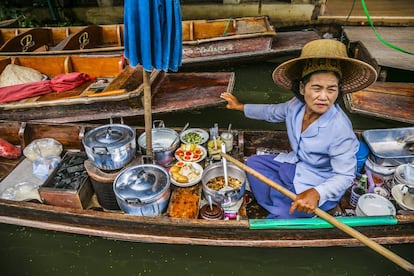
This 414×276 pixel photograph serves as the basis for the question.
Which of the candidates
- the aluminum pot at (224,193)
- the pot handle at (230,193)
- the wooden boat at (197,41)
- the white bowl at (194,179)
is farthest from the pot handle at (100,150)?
the wooden boat at (197,41)

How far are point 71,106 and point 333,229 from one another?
374cm

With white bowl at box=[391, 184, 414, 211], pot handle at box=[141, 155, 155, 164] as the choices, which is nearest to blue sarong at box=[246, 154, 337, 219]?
white bowl at box=[391, 184, 414, 211]

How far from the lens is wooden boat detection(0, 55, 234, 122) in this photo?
4.57 m

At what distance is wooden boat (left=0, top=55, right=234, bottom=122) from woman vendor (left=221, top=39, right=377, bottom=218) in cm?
157

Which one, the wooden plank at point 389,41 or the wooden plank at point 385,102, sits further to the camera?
the wooden plank at point 389,41

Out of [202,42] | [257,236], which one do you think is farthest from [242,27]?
[257,236]

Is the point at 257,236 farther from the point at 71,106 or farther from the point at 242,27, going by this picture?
the point at 242,27

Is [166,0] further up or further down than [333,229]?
further up

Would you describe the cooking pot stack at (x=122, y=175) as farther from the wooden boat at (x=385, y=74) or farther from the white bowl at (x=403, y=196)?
the wooden boat at (x=385, y=74)

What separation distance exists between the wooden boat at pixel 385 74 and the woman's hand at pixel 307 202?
91.5 inches

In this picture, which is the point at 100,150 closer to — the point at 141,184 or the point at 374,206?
the point at 141,184

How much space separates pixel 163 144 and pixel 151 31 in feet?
5.13

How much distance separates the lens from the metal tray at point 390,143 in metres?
3.87

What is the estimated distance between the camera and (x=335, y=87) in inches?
110
